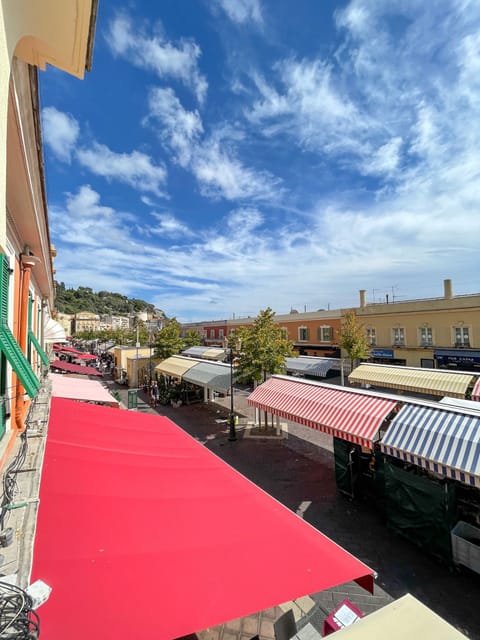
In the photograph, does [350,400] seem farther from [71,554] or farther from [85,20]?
[85,20]

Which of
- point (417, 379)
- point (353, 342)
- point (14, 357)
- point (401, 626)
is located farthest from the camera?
point (353, 342)

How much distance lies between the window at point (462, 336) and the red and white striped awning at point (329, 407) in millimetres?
19104

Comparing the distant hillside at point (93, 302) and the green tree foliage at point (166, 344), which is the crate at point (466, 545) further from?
the distant hillside at point (93, 302)

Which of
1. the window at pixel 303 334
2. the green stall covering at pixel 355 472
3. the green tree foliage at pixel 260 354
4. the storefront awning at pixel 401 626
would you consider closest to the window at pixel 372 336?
the window at pixel 303 334

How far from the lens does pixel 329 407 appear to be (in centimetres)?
991

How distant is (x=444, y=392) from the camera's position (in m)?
14.9

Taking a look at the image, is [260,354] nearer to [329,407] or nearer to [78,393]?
[329,407]

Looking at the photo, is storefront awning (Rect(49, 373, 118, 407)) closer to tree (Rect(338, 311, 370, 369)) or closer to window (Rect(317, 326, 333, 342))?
tree (Rect(338, 311, 370, 369))

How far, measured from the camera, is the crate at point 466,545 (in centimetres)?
642

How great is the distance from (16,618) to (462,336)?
29.6m

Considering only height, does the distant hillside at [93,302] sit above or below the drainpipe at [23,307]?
above

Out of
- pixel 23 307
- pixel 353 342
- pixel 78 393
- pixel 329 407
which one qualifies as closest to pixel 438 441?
pixel 329 407

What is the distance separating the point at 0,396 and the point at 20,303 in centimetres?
232

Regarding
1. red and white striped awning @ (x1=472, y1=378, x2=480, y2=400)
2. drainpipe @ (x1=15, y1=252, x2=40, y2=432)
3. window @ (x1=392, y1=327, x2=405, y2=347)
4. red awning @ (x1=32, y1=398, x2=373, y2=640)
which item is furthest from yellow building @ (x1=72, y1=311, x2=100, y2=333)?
red awning @ (x1=32, y1=398, x2=373, y2=640)
